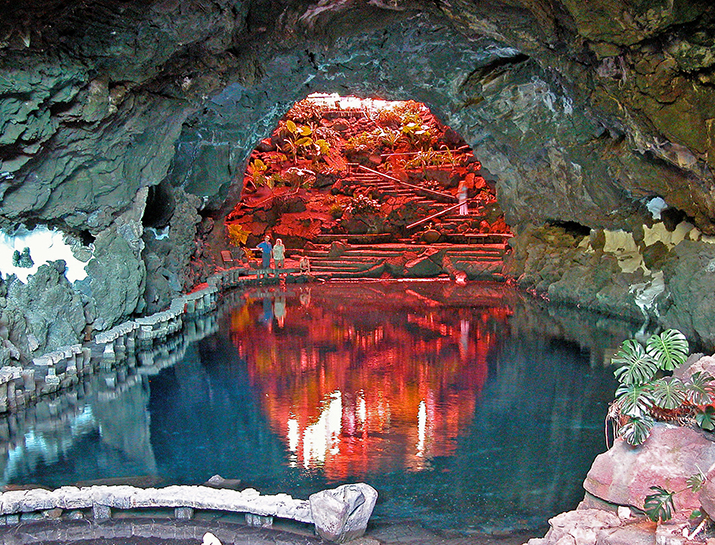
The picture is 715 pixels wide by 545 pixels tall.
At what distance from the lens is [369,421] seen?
27.2 ft

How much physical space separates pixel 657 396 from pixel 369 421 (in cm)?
401

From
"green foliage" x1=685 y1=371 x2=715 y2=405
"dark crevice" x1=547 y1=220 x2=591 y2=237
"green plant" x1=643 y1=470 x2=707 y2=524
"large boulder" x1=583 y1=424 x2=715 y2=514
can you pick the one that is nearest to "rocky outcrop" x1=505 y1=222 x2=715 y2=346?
"dark crevice" x1=547 y1=220 x2=591 y2=237

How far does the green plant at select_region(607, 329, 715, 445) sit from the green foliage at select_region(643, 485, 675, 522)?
569 mm

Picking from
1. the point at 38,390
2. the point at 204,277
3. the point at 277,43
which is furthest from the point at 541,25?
the point at 204,277

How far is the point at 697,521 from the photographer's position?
4.11 metres

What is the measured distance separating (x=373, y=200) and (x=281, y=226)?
465 cm

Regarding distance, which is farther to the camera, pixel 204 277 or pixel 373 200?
pixel 373 200

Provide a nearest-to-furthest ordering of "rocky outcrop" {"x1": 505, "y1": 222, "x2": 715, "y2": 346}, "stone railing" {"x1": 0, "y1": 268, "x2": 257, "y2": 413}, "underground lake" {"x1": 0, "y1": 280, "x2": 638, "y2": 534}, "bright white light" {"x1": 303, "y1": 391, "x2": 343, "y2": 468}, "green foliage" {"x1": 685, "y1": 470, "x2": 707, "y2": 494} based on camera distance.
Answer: "green foliage" {"x1": 685, "y1": 470, "x2": 707, "y2": 494} → "underground lake" {"x1": 0, "y1": 280, "x2": 638, "y2": 534} → "bright white light" {"x1": 303, "y1": 391, "x2": 343, "y2": 468} → "stone railing" {"x1": 0, "y1": 268, "x2": 257, "y2": 413} → "rocky outcrop" {"x1": 505, "y1": 222, "x2": 715, "y2": 346}

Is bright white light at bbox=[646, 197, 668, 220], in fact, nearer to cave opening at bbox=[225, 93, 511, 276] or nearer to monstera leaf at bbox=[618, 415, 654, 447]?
cave opening at bbox=[225, 93, 511, 276]

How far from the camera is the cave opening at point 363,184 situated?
92.2 feet

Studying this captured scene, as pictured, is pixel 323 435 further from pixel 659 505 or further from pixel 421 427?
pixel 659 505

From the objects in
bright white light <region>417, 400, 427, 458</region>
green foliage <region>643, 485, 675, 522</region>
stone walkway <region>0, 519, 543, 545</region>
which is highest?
green foliage <region>643, 485, 675, 522</region>

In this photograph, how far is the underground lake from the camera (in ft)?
21.2

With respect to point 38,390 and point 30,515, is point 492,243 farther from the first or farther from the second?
point 30,515
